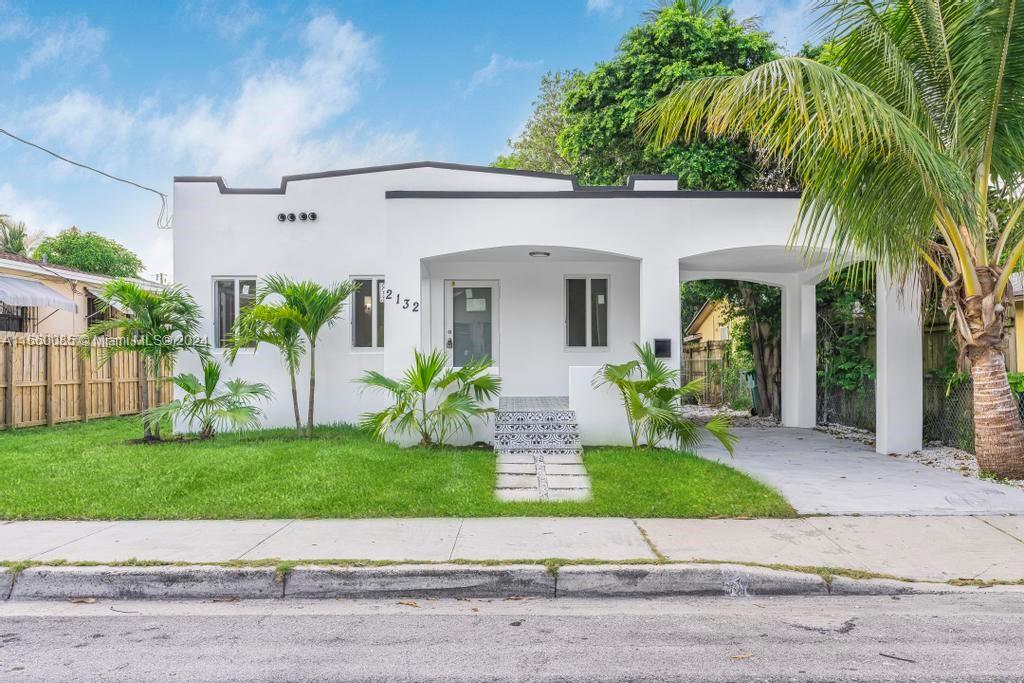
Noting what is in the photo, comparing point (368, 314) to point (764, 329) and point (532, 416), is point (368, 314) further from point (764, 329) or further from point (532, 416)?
point (764, 329)

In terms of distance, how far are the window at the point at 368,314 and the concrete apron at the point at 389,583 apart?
7280mm

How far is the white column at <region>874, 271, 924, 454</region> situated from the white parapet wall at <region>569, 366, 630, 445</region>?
153 inches

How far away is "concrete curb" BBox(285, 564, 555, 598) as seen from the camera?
192 inches

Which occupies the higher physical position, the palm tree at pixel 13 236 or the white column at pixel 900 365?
the palm tree at pixel 13 236

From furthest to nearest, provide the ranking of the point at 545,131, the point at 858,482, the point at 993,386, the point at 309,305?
the point at 545,131 < the point at 309,305 < the point at 858,482 < the point at 993,386

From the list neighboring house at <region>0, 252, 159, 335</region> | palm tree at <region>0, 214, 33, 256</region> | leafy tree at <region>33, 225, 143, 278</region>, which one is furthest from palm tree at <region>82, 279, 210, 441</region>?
leafy tree at <region>33, 225, 143, 278</region>

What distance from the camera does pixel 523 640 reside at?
13.2 feet

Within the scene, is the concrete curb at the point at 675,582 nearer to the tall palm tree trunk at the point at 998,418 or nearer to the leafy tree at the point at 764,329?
the tall palm tree trunk at the point at 998,418

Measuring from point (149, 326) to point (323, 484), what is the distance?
464 cm

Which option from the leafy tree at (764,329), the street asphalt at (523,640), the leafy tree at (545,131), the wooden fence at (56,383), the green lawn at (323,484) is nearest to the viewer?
the street asphalt at (523,640)

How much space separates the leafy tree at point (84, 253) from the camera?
32.2m

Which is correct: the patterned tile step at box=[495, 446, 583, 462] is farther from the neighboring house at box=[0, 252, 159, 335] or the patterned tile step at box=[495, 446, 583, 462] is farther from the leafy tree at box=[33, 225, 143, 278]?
the leafy tree at box=[33, 225, 143, 278]

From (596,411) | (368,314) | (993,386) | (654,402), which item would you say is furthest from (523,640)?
(368,314)

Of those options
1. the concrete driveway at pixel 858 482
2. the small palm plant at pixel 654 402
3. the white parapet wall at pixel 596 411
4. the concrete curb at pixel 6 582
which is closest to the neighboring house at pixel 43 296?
the white parapet wall at pixel 596 411
